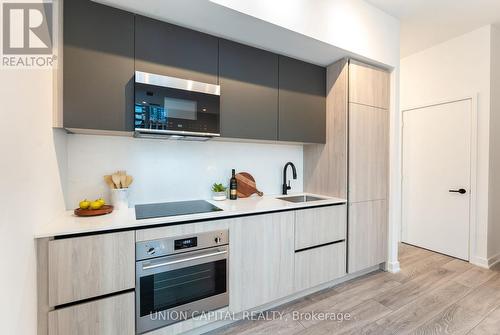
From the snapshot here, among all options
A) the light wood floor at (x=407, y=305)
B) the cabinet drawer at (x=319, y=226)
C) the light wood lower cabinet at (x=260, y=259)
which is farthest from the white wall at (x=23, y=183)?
the cabinet drawer at (x=319, y=226)

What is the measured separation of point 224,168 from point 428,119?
294 centimetres

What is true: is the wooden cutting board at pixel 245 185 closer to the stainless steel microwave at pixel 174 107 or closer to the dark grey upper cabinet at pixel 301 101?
the dark grey upper cabinet at pixel 301 101

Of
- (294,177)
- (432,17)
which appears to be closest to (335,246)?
(294,177)

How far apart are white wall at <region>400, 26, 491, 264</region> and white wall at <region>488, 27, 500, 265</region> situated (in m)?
0.10

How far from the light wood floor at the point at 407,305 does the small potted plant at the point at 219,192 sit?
1.03 m

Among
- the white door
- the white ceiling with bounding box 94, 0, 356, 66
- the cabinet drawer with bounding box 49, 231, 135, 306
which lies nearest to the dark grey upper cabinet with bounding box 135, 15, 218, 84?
the white ceiling with bounding box 94, 0, 356, 66

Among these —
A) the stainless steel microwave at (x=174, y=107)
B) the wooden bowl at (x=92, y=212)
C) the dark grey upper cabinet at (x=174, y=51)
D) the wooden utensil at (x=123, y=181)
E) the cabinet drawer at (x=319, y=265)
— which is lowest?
the cabinet drawer at (x=319, y=265)

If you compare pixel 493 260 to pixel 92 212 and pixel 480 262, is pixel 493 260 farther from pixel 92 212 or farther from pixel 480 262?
pixel 92 212

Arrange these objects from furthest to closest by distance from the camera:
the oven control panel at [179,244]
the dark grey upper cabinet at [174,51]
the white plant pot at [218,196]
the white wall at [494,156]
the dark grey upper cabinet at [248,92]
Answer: the white wall at [494,156]
the white plant pot at [218,196]
the dark grey upper cabinet at [248,92]
the dark grey upper cabinet at [174,51]
the oven control panel at [179,244]

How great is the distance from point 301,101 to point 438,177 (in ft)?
7.51

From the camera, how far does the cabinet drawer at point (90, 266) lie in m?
1.25

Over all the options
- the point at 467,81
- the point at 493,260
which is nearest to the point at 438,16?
the point at 467,81

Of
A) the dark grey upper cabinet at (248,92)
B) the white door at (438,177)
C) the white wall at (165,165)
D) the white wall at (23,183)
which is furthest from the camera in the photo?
the white door at (438,177)

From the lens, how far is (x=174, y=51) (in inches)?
69.4
